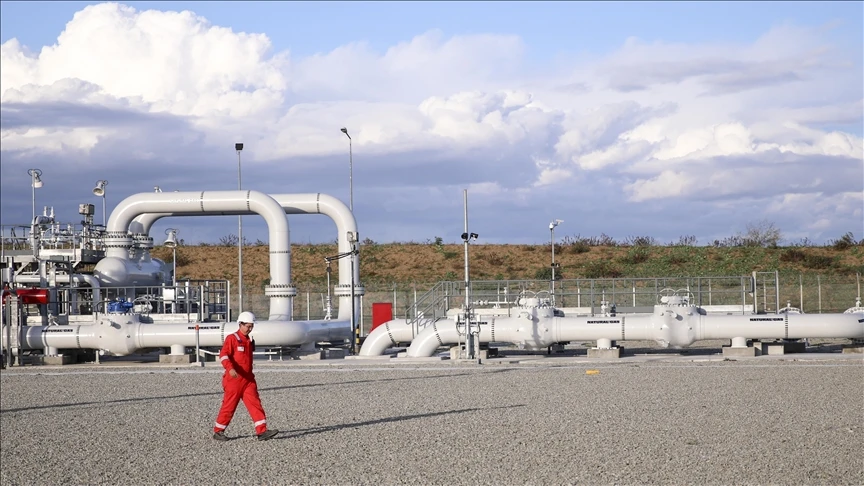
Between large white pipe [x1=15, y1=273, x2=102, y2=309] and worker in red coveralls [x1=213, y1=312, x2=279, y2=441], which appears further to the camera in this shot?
large white pipe [x1=15, y1=273, x2=102, y2=309]

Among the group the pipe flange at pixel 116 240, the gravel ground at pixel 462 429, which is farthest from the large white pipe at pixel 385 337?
the pipe flange at pixel 116 240

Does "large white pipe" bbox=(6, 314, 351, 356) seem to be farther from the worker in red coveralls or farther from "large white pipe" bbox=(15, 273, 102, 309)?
the worker in red coveralls

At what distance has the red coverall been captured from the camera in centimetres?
1278

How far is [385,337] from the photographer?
29109mm

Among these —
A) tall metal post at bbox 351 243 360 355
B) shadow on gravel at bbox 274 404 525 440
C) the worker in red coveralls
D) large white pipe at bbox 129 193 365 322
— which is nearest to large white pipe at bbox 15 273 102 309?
large white pipe at bbox 129 193 365 322

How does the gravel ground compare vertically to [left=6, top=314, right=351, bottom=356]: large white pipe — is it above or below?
below

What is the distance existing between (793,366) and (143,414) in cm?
1445

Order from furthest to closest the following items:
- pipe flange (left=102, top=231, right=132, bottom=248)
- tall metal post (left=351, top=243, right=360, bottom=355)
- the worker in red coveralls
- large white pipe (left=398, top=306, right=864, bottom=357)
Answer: pipe flange (left=102, top=231, right=132, bottom=248), tall metal post (left=351, top=243, right=360, bottom=355), large white pipe (left=398, top=306, right=864, bottom=357), the worker in red coveralls

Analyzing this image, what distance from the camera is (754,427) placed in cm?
1334

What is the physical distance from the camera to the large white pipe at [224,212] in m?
30.3

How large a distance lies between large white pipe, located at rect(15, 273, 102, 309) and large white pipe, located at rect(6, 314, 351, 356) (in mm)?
1321

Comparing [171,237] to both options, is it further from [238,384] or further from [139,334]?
[238,384]

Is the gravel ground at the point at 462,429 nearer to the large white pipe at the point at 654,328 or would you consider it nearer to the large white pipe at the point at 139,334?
the large white pipe at the point at 654,328

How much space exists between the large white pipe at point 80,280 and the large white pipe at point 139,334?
4.34 ft
